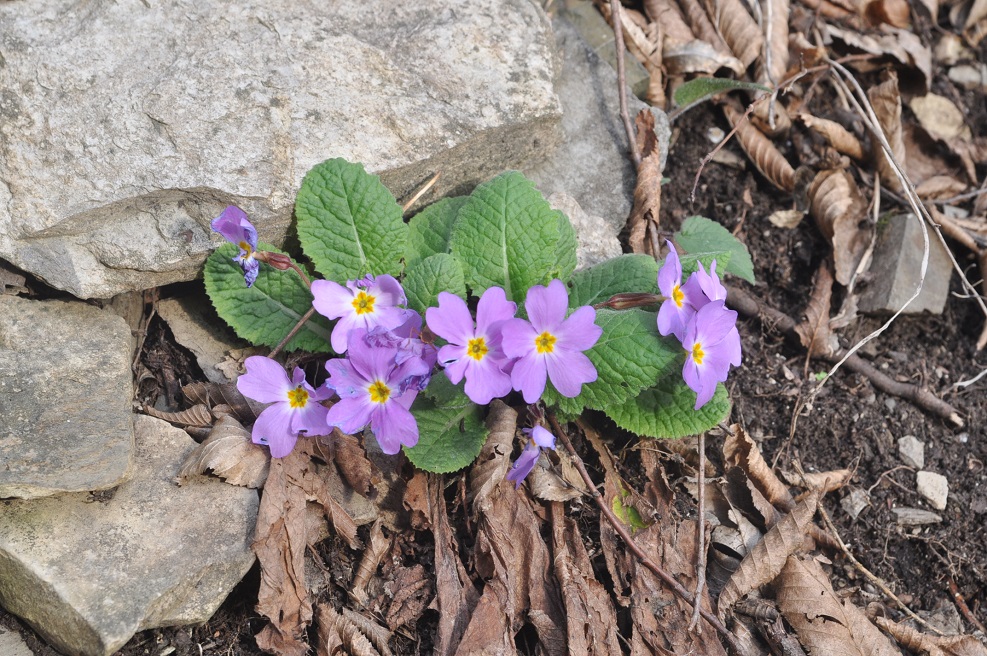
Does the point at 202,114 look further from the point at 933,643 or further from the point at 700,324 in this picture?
the point at 933,643

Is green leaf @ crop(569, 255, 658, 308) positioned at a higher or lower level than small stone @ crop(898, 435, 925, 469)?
higher

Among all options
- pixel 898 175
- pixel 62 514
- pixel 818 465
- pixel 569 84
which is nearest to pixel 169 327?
pixel 62 514

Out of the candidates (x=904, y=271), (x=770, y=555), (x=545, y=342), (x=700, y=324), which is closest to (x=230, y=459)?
(x=545, y=342)

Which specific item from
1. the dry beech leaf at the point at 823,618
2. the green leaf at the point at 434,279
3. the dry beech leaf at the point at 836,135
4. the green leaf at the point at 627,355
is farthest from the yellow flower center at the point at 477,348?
the dry beech leaf at the point at 836,135

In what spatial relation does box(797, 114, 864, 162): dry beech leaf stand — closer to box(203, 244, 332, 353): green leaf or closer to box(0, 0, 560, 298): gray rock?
box(0, 0, 560, 298): gray rock

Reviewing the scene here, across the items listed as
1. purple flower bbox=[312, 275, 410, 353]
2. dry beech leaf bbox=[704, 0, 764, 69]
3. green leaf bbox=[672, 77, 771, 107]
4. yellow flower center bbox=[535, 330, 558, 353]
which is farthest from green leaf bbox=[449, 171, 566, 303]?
dry beech leaf bbox=[704, 0, 764, 69]

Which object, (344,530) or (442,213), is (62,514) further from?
(442,213)

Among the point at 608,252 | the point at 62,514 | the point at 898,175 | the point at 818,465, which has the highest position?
the point at 62,514
